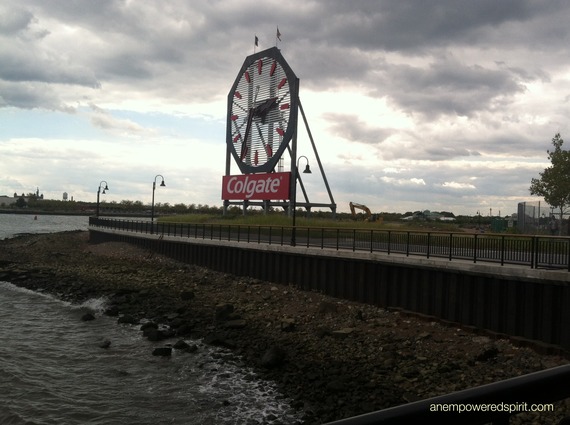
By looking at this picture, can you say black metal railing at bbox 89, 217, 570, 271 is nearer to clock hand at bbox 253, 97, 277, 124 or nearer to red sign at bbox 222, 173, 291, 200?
red sign at bbox 222, 173, 291, 200

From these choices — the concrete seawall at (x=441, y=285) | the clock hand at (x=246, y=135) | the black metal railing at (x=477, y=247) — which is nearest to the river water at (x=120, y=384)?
the concrete seawall at (x=441, y=285)

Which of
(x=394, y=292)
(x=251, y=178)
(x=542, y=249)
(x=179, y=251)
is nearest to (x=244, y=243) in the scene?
(x=179, y=251)

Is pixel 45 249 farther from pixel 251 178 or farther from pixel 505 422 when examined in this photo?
pixel 505 422

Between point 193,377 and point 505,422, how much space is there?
1292cm

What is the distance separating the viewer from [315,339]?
16625 millimetres

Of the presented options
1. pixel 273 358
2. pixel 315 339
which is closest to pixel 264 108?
pixel 315 339

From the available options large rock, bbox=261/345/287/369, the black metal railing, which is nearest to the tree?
the black metal railing

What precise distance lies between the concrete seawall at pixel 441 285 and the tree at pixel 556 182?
74.1 feet

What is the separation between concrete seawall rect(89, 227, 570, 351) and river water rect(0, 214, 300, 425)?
651 centimetres

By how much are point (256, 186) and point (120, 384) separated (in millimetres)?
36625

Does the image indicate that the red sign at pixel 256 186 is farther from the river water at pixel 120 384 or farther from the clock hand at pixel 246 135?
the river water at pixel 120 384

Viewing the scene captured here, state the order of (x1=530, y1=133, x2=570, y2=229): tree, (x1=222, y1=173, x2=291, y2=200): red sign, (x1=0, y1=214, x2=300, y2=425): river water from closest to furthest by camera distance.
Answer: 1. (x1=0, y1=214, x2=300, y2=425): river water
2. (x1=530, y1=133, x2=570, y2=229): tree
3. (x1=222, y1=173, x2=291, y2=200): red sign

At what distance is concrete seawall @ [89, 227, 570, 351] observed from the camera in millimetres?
13555

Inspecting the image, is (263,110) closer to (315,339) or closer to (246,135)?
(246,135)
